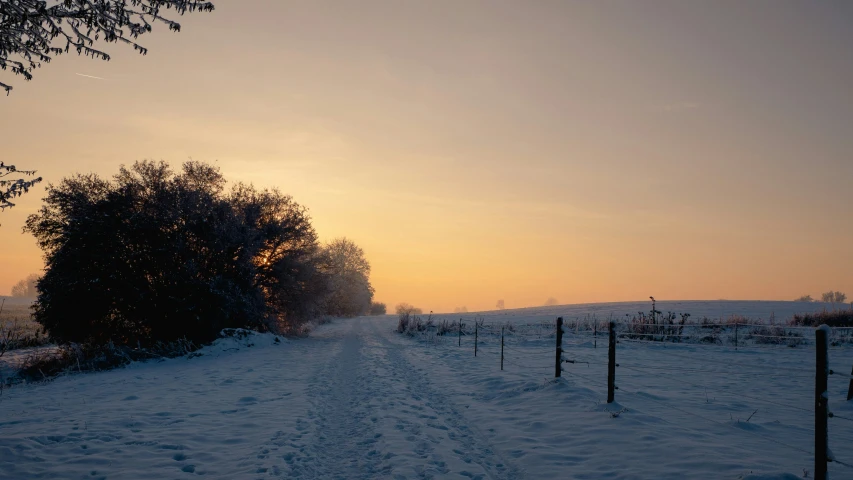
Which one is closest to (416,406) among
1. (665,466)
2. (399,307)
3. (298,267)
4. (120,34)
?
(665,466)

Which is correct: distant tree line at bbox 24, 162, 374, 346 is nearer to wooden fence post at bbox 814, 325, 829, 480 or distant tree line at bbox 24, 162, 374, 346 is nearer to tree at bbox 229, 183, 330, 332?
tree at bbox 229, 183, 330, 332

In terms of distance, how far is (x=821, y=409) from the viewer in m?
5.83

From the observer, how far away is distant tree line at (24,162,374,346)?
76.1 ft

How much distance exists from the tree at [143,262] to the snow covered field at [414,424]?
754cm

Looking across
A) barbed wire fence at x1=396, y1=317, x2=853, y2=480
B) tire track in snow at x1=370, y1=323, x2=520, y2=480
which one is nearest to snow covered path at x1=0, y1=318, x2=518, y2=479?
tire track in snow at x1=370, y1=323, x2=520, y2=480

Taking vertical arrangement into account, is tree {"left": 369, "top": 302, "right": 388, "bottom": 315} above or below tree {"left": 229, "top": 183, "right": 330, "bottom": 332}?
below

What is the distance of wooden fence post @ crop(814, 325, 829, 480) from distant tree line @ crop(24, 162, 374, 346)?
23.6 meters

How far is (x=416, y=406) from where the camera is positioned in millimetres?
11109

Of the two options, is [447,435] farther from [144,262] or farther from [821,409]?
[144,262]

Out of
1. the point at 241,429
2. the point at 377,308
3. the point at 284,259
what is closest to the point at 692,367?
the point at 241,429

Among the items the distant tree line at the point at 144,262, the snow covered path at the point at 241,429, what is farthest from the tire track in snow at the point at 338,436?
the distant tree line at the point at 144,262

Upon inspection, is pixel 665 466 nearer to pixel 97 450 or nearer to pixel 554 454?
pixel 554 454

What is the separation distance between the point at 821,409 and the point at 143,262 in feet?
88.1

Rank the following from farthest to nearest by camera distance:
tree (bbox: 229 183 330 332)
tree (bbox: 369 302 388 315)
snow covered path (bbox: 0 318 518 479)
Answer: tree (bbox: 369 302 388 315), tree (bbox: 229 183 330 332), snow covered path (bbox: 0 318 518 479)
